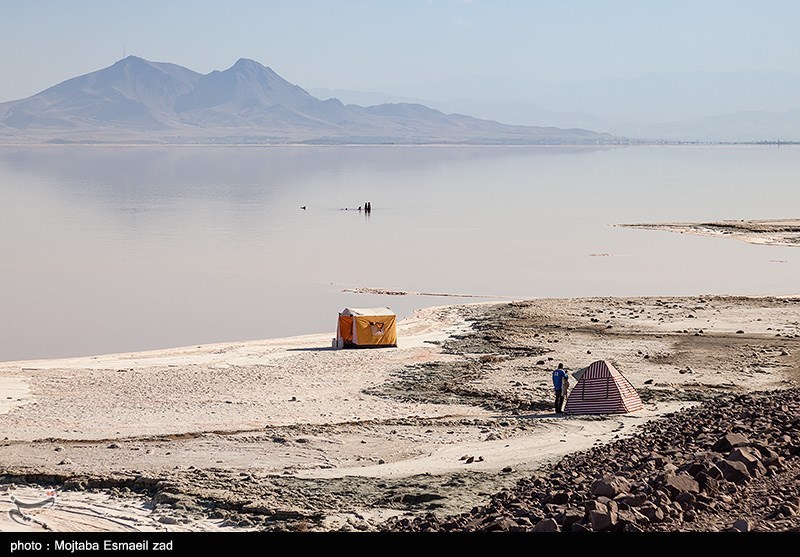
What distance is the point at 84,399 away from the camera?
20703mm

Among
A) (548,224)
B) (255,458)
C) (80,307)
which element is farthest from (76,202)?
(255,458)

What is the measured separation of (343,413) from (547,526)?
30.0 ft

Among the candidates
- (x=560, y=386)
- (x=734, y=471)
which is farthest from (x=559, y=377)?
(x=734, y=471)

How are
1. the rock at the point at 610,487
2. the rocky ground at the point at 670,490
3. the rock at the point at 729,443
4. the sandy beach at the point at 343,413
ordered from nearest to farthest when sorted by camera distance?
the rocky ground at the point at 670,490 → the rock at the point at 610,487 → the rock at the point at 729,443 → the sandy beach at the point at 343,413

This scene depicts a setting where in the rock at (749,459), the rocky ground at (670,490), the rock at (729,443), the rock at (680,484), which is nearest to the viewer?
the rocky ground at (670,490)

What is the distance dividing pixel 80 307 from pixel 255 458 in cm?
2079

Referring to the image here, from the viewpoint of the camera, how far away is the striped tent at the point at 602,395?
19156 millimetres

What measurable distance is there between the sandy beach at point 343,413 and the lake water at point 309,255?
17.8ft

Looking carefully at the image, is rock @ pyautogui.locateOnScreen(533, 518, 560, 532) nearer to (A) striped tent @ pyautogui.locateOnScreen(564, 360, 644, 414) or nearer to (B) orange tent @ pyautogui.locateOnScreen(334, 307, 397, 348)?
(A) striped tent @ pyautogui.locateOnScreen(564, 360, 644, 414)

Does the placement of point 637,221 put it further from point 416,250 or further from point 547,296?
point 547,296

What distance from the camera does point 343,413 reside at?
19.7m

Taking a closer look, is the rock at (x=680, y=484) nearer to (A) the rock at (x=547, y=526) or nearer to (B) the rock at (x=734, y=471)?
(B) the rock at (x=734, y=471)

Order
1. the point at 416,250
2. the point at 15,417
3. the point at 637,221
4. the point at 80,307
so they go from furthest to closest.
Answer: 1. the point at 637,221
2. the point at 416,250
3. the point at 80,307
4. the point at 15,417

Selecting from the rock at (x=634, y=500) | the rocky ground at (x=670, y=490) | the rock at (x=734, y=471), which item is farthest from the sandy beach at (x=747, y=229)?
the rock at (x=634, y=500)
